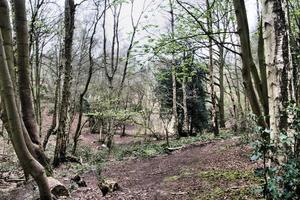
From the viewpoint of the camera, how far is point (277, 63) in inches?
134

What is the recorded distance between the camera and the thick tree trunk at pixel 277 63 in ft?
11.1

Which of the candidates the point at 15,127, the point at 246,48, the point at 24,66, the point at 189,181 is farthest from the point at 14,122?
the point at 189,181

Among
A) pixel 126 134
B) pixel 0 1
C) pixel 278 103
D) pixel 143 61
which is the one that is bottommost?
pixel 126 134

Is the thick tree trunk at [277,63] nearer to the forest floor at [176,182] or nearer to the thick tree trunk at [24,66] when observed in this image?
the forest floor at [176,182]

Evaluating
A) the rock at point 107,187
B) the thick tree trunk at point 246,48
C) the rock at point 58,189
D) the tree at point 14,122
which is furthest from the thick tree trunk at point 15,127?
the thick tree trunk at point 246,48

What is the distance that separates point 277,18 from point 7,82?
3708 mm

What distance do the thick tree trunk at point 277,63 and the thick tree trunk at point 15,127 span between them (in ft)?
11.7

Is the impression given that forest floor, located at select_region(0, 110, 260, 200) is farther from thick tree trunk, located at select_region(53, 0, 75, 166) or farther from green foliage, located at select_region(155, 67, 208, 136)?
green foliage, located at select_region(155, 67, 208, 136)

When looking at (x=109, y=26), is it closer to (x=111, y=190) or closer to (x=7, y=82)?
(x=111, y=190)

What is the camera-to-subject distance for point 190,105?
25.5 metres

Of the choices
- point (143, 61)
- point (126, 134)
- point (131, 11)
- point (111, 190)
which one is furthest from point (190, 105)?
point (143, 61)

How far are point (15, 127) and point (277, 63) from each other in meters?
3.82

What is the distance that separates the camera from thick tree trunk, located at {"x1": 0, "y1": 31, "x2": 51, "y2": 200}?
493 centimetres

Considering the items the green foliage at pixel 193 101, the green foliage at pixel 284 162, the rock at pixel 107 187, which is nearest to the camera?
the green foliage at pixel 284 162
